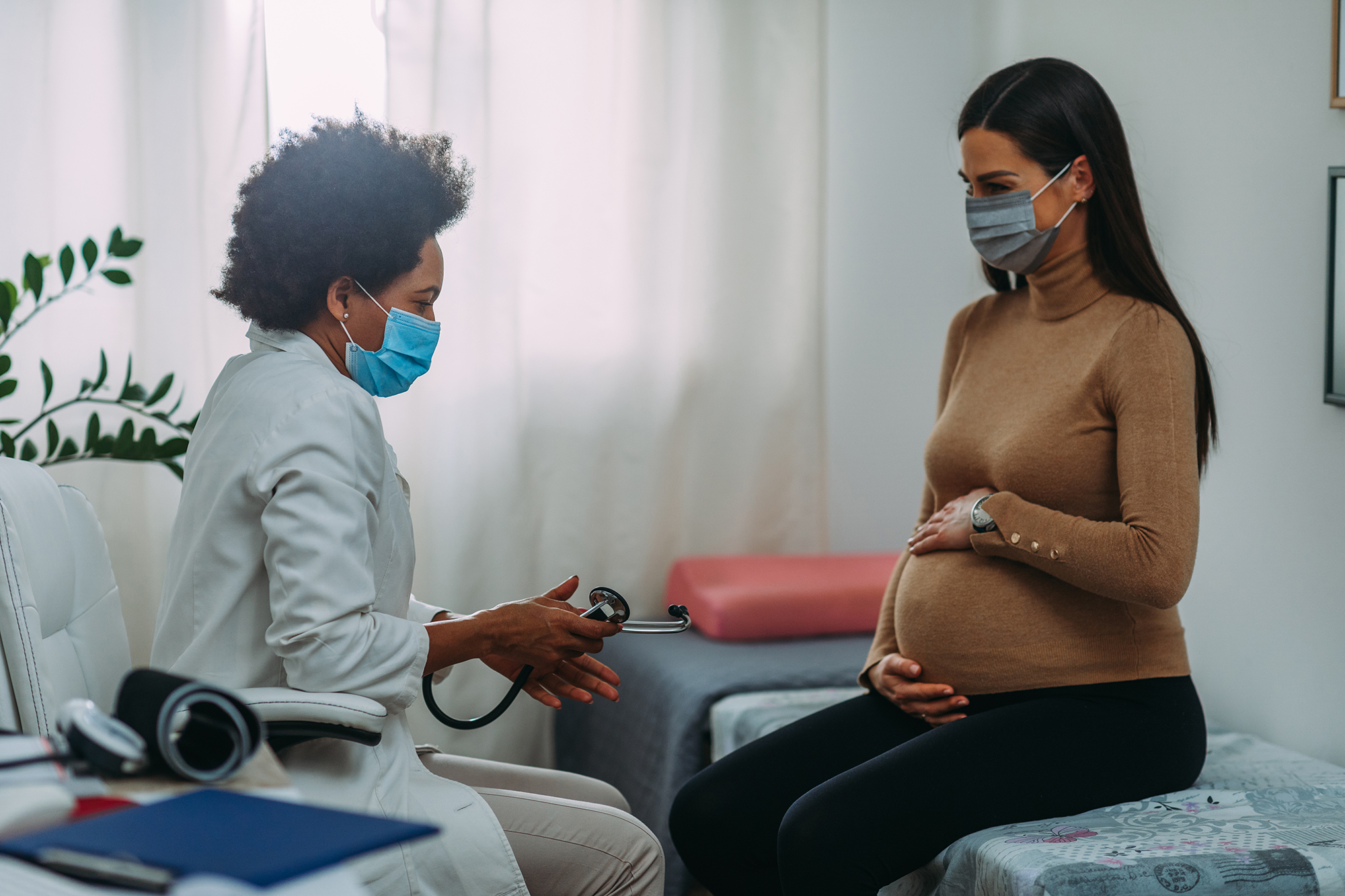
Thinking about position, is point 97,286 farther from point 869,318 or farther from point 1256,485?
point 1256,485

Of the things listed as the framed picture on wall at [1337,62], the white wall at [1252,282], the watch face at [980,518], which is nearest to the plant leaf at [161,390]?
the watch face at [980,518]

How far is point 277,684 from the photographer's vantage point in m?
1.13

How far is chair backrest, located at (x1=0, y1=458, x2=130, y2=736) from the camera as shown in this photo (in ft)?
3.50

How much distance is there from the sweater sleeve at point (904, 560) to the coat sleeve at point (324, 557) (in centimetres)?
75

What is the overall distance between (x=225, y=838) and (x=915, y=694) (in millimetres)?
1037

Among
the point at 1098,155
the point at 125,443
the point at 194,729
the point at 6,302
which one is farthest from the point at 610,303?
the point at 194,729

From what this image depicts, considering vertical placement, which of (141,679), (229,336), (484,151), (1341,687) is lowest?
(1341,687)

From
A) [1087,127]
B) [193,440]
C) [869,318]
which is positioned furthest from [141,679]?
[869,318]

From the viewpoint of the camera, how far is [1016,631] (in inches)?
53.8

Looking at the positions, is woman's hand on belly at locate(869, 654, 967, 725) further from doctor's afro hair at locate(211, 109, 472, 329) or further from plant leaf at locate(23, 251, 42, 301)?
plant leaf at locate(23, 251, 42, 301)

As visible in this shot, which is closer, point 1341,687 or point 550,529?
point 1341,687

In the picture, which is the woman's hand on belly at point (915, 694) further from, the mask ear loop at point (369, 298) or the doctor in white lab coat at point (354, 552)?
the mask ear loop at point (369, 298)

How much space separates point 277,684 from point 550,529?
148 cm

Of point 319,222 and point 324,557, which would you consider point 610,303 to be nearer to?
point 319,222
